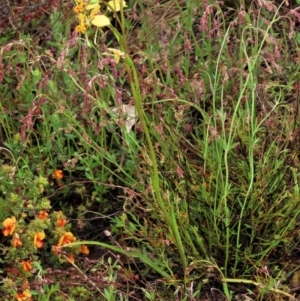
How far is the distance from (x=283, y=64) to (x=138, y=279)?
1269mm

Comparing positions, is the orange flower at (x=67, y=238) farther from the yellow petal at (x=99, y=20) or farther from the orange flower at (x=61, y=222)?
the yellow petal at (x=99, y=20)

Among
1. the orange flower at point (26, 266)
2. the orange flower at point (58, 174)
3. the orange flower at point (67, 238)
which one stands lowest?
the orange flower at point (67, 238)

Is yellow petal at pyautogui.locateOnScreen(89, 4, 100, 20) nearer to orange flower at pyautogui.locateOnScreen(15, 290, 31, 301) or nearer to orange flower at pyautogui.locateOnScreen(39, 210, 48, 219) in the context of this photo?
orange flower at pyautogui.locateOnScreen(39, 210, 48, 219)

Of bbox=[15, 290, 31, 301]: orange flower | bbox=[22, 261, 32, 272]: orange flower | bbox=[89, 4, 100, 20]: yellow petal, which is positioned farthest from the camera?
bbox=[22, 261, 32, 272]: orange flower

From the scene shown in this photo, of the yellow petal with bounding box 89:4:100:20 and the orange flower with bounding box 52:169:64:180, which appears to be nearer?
the yellow petal with bounding box 89:4:100:20

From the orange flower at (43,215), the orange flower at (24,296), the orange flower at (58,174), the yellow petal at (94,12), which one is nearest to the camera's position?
the yellow petal at (94,12)

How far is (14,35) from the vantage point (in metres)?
3.58

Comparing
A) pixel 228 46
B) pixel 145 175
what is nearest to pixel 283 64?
pixel 228 46

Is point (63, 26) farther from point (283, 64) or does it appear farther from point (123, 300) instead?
point (123, 300)

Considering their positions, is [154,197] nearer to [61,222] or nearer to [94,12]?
[61,222]

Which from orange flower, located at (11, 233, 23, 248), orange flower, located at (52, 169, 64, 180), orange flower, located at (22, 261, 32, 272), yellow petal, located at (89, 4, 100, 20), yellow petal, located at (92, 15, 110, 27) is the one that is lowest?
orange flower, located at (22, 261, 32, 272)

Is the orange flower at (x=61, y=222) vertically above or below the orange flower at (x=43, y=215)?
below

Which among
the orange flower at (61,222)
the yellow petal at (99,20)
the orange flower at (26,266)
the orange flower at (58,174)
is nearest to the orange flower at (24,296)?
the orange flower at (26,266)

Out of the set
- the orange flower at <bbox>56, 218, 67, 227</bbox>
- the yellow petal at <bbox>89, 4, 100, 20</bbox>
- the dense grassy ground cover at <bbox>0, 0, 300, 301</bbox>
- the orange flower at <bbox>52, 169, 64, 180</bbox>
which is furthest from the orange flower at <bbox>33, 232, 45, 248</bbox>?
the yellow petal at <bbox>89, 4, 100, 20</bbox>
